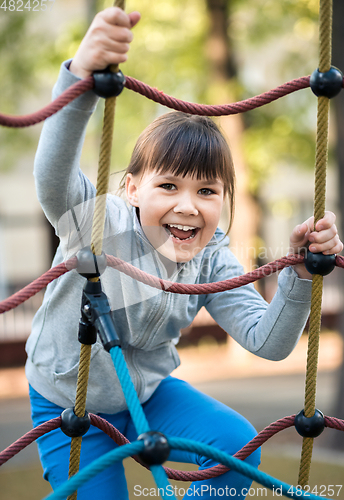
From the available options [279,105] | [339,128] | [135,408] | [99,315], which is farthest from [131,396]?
[279,105]

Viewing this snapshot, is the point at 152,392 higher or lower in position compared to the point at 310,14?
lower

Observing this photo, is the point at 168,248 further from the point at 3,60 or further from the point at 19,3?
the point at 3,60

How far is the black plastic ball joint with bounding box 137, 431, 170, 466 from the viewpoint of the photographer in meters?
0.74

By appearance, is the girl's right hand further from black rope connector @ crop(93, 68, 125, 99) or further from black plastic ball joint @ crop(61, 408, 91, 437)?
black plastic ball joint @ crop(61, 408, 91, 437)

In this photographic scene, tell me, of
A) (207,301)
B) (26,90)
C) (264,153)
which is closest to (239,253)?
(264,153)

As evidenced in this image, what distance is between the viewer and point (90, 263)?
88cm

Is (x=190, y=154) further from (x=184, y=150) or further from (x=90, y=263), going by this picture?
(x=90, y=263)

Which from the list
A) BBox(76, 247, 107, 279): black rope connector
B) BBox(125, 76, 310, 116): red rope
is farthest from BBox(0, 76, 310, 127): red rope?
BBox(76, 247, 107, 279): black rope connector

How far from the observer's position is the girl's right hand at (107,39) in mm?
772

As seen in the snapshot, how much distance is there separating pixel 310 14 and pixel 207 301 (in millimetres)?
3279

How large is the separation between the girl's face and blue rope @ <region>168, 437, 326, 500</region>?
0.41 meters

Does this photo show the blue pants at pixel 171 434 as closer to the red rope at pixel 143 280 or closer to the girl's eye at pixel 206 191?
the red rope at pixel 143 280

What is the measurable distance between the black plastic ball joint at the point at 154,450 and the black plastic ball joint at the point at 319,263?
17.1 inches

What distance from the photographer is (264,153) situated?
4.52 m
